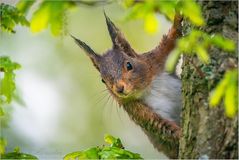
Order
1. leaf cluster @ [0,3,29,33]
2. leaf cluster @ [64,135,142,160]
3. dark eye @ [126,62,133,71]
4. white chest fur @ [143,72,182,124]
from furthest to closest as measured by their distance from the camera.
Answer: dark eye @ [126,62,133,71] < white chest fur @ [143,72,182,124] < leaf cluster @ [0,3,29,33] < leaf cluster @ [64,135,142,160]

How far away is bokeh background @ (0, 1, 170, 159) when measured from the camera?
6582 millimetres

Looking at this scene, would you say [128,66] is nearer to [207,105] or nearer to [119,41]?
[119,41]

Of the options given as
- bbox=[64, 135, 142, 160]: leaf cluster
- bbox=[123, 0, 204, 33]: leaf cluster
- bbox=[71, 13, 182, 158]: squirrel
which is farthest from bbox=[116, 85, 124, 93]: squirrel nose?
bbox=[123, 0, 204, 33]: leaf cluster

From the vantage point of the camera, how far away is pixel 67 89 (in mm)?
7691

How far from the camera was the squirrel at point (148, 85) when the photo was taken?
342 centimetres

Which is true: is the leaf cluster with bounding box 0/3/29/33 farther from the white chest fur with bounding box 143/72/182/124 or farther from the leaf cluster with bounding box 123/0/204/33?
the white chest fur with bounding box 143/72/182/124

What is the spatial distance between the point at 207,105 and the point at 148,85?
53.3 inches

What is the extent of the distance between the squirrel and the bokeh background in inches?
81.0

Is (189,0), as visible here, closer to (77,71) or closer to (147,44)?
(147,44)

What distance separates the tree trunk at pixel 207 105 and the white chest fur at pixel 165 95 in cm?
94

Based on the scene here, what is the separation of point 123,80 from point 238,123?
152 centimetres

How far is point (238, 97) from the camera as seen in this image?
201 cm

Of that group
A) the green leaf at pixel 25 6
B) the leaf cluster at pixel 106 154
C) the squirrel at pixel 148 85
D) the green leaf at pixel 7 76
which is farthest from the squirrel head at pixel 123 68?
the green leaf at pixel 25 6

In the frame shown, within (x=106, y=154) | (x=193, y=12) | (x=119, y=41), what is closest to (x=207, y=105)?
(x=106, y=154)
